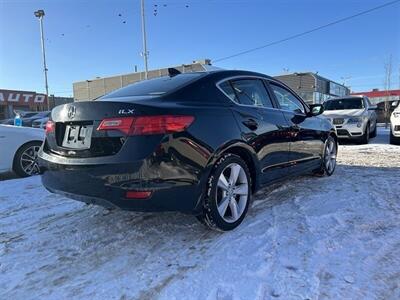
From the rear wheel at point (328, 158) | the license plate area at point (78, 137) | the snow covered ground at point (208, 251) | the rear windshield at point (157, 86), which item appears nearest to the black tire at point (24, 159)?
the snow covered ground at point (208, 251)

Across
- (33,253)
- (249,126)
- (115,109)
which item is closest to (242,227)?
(249,126)

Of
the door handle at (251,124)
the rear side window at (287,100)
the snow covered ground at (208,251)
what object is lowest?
the snow covered ground at (208,251)

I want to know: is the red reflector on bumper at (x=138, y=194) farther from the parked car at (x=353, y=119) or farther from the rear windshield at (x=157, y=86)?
the parked car at (x=353, y=119)

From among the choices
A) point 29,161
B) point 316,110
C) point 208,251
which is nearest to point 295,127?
point 316,110

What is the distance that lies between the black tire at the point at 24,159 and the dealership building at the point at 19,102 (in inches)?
1452

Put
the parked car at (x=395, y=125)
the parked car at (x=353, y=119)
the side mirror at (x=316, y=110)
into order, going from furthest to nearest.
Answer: the parked car at (x=353, y=119)
the parked car at (x=395, y=125)
the side mirror at (x=316, y=110)

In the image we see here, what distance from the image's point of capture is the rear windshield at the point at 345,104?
12570 millimetres

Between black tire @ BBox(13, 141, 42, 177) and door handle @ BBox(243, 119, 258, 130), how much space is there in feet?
15.1

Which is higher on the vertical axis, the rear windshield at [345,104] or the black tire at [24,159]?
the rear windshield at [345,104]

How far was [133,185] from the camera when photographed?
294cm

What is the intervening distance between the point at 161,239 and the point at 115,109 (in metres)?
1.26

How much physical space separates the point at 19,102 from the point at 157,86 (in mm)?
41819

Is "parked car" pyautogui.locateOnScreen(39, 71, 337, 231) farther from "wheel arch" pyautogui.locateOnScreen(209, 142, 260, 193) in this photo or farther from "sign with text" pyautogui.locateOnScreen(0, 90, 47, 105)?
"sign with text" pyautogui.locateOnScreen(0, 90, 47, 105)

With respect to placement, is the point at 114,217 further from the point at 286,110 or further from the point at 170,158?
the point at 286,110
